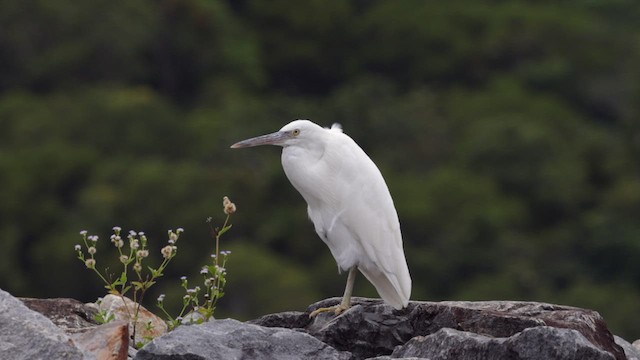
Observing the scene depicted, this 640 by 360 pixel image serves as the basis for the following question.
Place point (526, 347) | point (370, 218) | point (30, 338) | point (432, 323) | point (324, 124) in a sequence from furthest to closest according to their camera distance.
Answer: point (324, 124) → point (370, 218) → point (432, 323) → point (526, 347) → point (30, 338)

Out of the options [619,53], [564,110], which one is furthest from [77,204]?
[619,53]

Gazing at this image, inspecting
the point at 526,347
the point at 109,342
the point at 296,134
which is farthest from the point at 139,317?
the point at 526,347

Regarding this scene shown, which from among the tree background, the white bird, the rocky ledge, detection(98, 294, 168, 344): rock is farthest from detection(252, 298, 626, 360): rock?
the tree background

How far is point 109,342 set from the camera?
5.70 meters

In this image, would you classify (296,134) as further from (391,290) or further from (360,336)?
(360,336)

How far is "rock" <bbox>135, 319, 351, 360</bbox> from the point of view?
18.2ft

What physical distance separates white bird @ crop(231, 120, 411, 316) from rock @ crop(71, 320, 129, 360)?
59.8 inches

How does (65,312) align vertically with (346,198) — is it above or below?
below

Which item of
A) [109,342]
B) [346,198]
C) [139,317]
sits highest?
[346,198]

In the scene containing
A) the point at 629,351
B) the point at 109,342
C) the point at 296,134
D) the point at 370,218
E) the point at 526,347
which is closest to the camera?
the point at 526,347

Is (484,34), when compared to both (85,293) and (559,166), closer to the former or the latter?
(559,166)

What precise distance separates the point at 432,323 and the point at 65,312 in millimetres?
1688

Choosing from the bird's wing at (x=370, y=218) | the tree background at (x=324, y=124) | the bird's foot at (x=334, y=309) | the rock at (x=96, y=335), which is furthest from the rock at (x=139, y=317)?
the tree background at (x=324, y=124)

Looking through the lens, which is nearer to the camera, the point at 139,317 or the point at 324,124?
the point at 139,317
